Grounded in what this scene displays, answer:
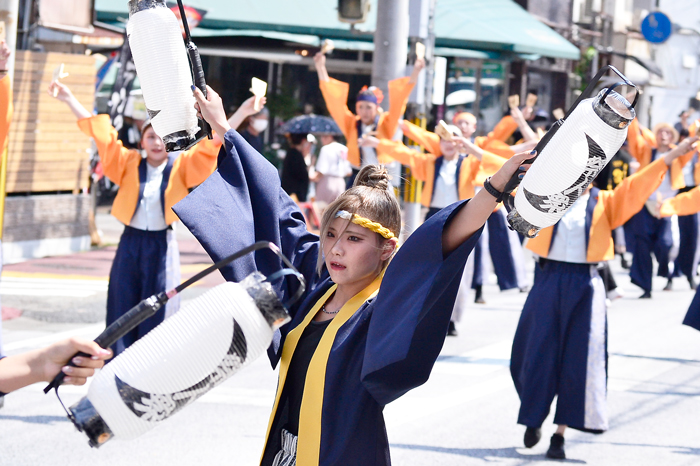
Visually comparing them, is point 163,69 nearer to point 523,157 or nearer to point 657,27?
point 523,157

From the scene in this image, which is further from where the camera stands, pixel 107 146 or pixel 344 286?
pixel 107 146

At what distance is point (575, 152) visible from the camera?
7.82ft

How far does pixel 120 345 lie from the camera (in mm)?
5930

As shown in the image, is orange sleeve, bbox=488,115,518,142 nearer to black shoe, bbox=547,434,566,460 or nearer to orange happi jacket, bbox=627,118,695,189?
orange happi jacket, bbox=627,118,695,189

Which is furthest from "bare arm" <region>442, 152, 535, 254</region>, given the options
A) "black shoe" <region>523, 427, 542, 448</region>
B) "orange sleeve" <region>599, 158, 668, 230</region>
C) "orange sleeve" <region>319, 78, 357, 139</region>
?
"orange sleeve" <region>319, 78, 357, 139</region>

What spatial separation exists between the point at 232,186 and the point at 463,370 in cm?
479

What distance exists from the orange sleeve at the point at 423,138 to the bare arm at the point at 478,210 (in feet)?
22.2

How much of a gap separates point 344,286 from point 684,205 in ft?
14.9

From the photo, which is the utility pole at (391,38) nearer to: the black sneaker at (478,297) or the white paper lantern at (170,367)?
the black sneaker at (478,297)

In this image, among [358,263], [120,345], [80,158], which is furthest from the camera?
[80,158]

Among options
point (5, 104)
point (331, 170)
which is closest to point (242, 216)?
point (5, 104)

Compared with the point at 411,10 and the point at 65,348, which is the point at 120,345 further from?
the point at 411,10

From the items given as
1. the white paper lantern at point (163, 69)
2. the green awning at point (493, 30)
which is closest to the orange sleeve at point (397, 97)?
the white paper lantern at point (163, 69)

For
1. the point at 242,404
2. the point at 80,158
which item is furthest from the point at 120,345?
the point at 80,158
